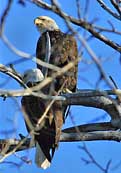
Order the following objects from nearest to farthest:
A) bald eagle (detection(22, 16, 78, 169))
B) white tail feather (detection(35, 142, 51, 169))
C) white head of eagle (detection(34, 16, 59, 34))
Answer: bald eagle (detection(22, 16, 78, 169)) → white tail feather (detection(35, 142, 51, 169)) → white head of eagle (detection(34, 16, 59, 34))

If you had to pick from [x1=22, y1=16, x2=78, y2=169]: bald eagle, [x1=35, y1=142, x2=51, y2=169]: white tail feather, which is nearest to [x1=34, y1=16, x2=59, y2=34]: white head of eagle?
[x1=22, y1=16, x2=78, y2=169]: bald eagle

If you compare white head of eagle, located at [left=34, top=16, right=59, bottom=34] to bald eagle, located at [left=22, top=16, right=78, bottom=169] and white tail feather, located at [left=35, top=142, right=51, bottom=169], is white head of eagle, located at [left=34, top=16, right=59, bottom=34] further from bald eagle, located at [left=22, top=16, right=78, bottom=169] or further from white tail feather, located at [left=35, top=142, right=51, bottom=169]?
white tail feather, located at [left=35, top=142, right=51, bottom=169]

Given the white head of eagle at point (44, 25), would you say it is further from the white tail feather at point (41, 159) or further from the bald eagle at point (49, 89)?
the white tail feather at point (41, 159)

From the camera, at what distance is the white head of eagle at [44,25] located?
5.98m

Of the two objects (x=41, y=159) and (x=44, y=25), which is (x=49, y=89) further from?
(x=44, y=25)

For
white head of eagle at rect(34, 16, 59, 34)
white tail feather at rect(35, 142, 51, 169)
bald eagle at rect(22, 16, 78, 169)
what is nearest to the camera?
bald eagle at rect(22, 16, 78, 169)

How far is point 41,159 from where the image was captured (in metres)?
4.44

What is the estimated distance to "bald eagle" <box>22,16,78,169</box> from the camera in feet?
13.5

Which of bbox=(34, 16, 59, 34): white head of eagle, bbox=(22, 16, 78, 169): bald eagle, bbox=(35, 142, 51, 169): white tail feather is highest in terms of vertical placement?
bbox=(34, 16, 59, 34): white head of eagle

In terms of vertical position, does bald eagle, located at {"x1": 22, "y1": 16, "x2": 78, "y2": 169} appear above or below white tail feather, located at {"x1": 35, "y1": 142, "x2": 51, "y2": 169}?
above

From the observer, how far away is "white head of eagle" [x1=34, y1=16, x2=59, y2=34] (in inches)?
236

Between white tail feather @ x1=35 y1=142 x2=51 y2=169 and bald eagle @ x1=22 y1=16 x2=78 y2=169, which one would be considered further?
white tail feather @ x1=35 y1=142 x2=51 y2=169

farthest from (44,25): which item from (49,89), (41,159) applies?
(49,89)

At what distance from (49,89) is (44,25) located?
8.80 ft
